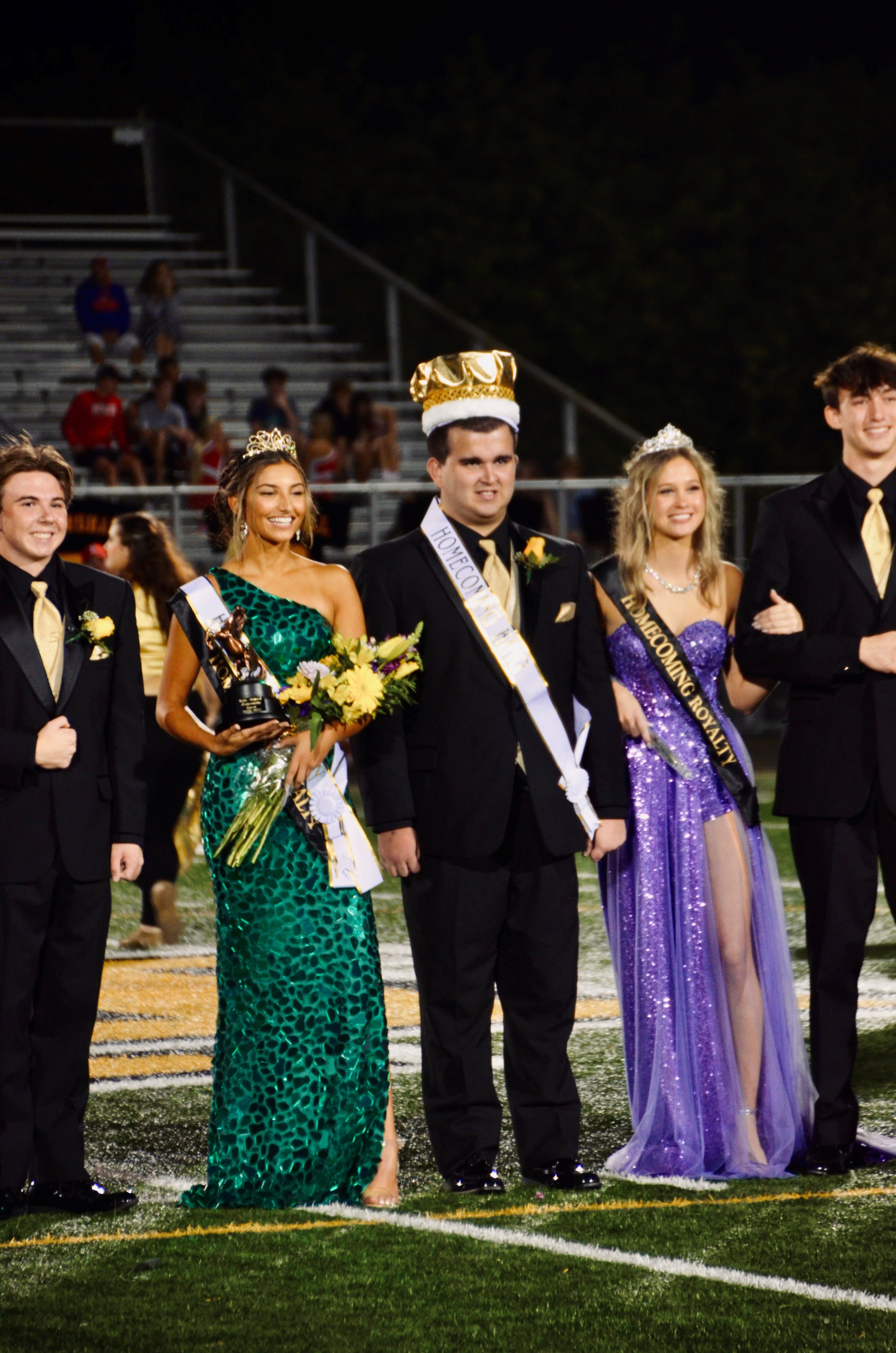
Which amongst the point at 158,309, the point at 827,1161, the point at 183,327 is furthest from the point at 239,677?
the point at 183,327

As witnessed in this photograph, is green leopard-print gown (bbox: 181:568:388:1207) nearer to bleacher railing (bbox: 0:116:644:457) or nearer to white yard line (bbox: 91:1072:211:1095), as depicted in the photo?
white yard line (bbox: 91:1072:211:1095)

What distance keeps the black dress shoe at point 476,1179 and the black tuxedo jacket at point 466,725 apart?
723 mm

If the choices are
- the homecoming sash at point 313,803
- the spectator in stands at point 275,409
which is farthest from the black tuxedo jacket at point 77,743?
the spectator in stands at point 275,409

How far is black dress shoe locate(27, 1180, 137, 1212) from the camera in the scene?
4914 millimetres

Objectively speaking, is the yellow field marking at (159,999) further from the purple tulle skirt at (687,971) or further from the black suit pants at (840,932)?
the black suit pants at (840,932)

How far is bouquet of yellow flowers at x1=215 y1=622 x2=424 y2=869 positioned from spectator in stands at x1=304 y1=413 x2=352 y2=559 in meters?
9.01

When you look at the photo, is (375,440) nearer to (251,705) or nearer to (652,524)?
(652,524)

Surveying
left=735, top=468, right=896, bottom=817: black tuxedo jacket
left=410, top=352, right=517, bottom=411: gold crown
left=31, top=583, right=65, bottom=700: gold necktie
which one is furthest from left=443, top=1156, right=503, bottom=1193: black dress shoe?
left=410, top=352, right=517, bottom=411: gold crown

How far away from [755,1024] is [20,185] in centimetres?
1765

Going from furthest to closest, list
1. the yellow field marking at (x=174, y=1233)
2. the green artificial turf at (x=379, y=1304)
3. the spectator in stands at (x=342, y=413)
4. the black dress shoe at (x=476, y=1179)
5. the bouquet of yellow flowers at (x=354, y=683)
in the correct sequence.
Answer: the spectator in stands at (x=342, y=413), the black dress shoe at (x=476, y=1179), the bouquet of yellow flowers at (x=354, y=683), the yellow field marking at (x=174, y=1233), the green artificial turf at (x=379, y=1304)

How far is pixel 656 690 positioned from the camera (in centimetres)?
554

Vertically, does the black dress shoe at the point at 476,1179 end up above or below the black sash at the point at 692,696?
below

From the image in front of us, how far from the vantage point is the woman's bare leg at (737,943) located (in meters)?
5.37

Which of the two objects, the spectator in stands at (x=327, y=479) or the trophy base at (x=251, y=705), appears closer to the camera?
the trophy base at (x=251, y=705)
